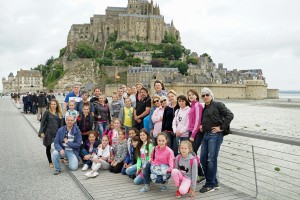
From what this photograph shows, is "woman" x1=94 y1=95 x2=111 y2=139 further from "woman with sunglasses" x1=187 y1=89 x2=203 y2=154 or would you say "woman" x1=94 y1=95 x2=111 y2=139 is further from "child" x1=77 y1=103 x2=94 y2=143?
"woman with sunglasses" x1=187 y1=89 x2=203 y2=154

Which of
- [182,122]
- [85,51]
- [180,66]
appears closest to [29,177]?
[182,122]

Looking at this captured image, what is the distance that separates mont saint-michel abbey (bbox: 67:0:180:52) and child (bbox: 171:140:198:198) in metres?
89.4

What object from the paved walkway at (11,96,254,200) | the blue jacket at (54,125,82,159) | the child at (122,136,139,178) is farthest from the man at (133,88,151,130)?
the paved walkway at (11,96,254,200)

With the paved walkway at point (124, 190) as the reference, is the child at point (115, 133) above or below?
above

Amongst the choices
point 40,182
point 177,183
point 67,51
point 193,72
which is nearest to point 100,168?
point 40,182

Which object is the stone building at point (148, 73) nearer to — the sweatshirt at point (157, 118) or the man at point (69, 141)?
the man at point (69, 141)

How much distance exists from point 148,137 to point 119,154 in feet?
3.38

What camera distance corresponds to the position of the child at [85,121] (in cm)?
840

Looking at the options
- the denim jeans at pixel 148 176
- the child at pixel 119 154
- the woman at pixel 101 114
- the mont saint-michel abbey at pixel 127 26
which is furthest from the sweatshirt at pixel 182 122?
the mont saint-michel abbey at pixel 127 26

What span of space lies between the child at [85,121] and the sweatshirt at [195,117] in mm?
2962

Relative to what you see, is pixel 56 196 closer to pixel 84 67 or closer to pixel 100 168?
pixel 100 168

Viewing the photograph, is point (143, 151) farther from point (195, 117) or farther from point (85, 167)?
point (85, 167)

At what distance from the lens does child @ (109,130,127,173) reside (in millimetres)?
7285

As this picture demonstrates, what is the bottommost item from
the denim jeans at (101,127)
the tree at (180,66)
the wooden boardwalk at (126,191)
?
the wooden boardwalk at (126,191)
